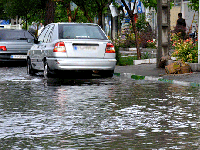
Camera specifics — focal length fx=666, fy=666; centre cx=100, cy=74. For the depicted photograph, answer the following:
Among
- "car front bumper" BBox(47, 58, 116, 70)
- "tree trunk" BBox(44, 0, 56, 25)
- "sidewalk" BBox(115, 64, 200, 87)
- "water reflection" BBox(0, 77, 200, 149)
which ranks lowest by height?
"water reflection" BBox(0, 77, 200, 149)

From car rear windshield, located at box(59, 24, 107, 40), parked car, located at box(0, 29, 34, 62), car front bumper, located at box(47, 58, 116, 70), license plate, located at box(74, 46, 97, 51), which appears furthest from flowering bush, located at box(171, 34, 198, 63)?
parked car, located at box(0, 29, 34, 62)

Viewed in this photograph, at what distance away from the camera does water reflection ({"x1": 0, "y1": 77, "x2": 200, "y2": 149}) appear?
828cm

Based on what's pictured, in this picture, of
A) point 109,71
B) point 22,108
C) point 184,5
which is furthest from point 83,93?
point 184,5

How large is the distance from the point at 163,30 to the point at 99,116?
12.3 meters

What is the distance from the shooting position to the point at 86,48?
18.6 m

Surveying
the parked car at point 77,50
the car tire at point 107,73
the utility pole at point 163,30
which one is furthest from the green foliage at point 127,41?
the parked car at point 77,50

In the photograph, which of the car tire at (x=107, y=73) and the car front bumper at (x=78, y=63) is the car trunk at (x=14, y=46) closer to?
the car tire at (x=107, y=73)

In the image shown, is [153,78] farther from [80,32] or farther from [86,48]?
[80,32]

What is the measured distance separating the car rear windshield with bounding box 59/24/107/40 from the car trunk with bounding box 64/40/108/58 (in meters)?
0.47

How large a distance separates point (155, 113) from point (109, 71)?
8.18m

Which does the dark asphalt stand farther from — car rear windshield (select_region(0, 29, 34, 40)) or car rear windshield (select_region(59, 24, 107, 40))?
car rear windshield (select_region(0, 29, 34, 40))

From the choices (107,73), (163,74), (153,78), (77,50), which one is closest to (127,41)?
(163,74)

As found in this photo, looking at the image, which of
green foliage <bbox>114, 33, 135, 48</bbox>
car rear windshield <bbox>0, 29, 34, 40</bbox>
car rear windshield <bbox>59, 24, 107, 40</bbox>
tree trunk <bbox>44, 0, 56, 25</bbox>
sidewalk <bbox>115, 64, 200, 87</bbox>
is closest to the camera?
sidewalk <bbox>115, 64, 200, 87</bbox>

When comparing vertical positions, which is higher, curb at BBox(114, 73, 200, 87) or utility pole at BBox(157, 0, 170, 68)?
utility pole at BBox(157, 0, 170, 68)
